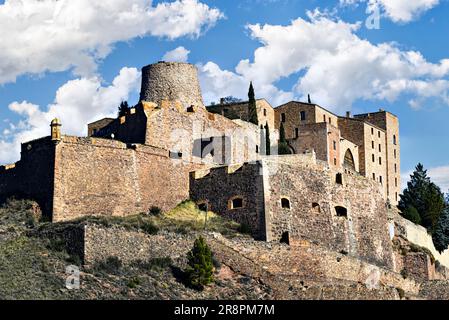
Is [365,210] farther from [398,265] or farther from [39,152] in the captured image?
[39,152]

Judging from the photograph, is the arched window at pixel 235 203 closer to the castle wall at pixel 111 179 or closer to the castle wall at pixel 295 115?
the castle wall at pixel 111 179

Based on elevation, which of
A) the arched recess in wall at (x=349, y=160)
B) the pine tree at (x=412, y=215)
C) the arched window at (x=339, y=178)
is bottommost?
the pine tree at (x=412, y=215)

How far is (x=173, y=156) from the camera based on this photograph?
56719mm

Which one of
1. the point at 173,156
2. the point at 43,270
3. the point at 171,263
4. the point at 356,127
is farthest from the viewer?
the point at 356,127

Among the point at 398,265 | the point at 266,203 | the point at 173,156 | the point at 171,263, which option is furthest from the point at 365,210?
the point at 171,263

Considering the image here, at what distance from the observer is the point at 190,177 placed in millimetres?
57094

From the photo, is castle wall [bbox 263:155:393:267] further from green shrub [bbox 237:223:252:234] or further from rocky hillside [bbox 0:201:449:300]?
rocky hillside [bbox 0:201:449:300]

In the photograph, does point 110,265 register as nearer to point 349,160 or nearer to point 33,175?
point 33,175

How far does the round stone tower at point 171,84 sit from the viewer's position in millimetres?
61312

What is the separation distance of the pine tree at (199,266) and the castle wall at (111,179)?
6550 mm

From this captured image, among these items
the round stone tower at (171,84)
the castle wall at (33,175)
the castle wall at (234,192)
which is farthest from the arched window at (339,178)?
the castle wall at (33,175)

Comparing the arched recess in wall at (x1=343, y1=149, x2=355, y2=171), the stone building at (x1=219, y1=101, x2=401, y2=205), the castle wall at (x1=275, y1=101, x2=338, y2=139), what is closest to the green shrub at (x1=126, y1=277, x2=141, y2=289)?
the stone building at (x1=219, y1=101, x2=401, y2=205)

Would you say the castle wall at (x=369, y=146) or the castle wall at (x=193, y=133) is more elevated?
the castle wall at (x=369, y=146)

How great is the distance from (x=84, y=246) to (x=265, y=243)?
1113 centimetres
